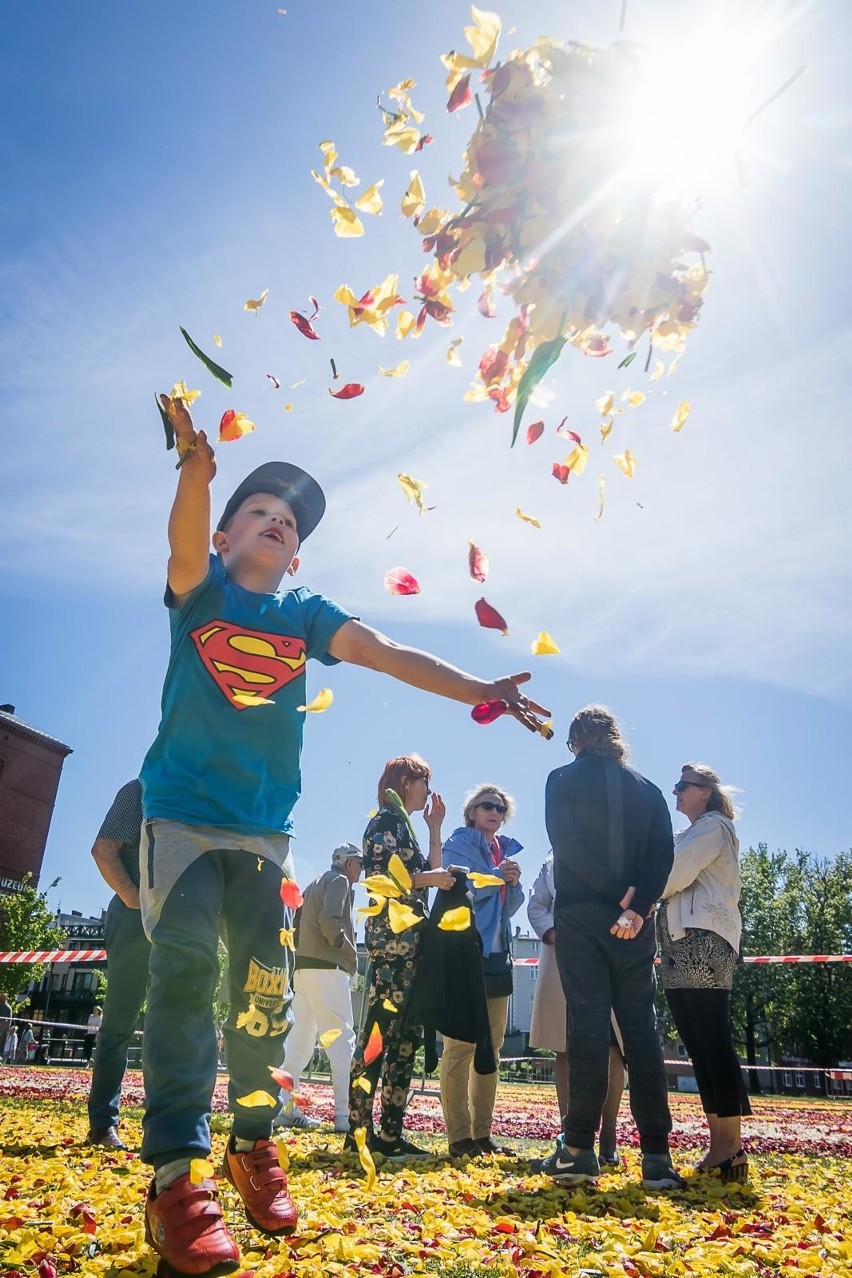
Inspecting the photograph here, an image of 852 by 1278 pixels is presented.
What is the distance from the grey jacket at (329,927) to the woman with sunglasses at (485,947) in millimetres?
1030

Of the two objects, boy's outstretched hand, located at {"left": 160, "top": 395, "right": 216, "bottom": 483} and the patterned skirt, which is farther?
the patterned skirt

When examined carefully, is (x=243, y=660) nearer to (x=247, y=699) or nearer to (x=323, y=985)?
(x=247, y=699)

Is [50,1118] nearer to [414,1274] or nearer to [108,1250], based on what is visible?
[108,1250]

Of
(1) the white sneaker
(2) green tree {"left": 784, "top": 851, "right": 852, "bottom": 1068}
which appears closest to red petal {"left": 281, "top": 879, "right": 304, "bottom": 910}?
(1) the white sneaker

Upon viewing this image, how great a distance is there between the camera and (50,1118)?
643 cm

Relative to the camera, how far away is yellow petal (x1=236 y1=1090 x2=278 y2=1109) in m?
2.53

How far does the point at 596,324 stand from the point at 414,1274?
2.86 meters

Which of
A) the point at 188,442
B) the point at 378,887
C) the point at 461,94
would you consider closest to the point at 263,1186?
the point at 378,887

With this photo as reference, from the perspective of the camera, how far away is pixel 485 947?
5.80m

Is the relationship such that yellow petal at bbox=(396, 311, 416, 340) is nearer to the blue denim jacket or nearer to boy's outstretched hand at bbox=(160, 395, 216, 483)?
boy's outstretched hand at bbox=(160, 395, 216, 483)

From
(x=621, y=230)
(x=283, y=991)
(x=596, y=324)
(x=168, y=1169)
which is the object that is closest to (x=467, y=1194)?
(x=283, y=991)

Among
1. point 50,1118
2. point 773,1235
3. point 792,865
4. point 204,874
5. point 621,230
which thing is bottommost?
point 50,1118

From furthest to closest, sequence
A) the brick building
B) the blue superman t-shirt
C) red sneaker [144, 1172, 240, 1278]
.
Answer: the brick building → the blue superman t-shirt → red sneaker [144, 1172, 240, 1278]

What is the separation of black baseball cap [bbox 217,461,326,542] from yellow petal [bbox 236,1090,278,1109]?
76.7 inches
